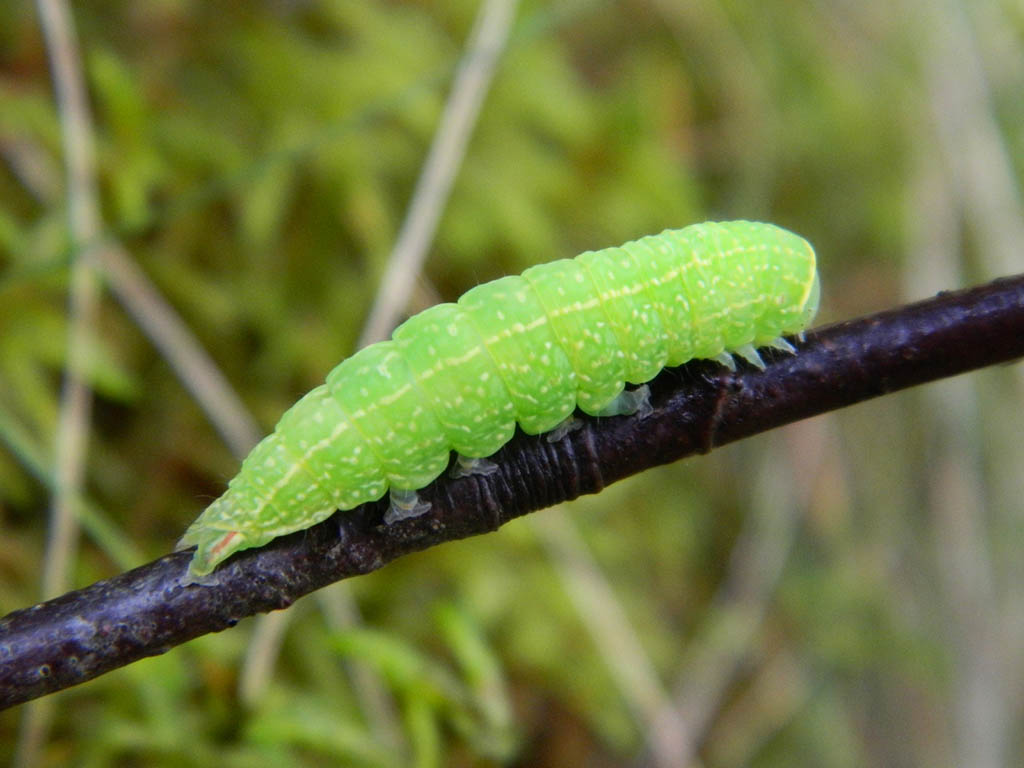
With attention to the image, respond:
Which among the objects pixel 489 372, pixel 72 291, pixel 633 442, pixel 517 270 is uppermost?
pixel 517 270

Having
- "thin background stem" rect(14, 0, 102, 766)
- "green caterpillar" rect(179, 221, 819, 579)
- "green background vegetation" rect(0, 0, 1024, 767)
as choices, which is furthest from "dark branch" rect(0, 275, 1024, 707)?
"thin background stem" rect(14, 0, 102, 766)

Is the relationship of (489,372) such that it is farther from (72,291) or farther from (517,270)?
(517,270)

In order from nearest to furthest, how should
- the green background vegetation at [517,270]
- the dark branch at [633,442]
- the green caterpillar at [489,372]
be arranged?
the dark branch at [633,442]
the green caterpillar at [489,372]
the green background vegetation at [517,270]

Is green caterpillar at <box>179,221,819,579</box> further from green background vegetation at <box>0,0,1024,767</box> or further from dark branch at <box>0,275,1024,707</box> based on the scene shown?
green background vegetation at <box>0,0,1024,767</box>

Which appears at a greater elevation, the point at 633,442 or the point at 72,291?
the point at 72,291

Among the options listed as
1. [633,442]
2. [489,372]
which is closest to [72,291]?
[489,372]

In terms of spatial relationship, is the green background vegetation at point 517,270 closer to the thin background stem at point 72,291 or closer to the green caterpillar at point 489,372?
the thin background stem at point 72,291

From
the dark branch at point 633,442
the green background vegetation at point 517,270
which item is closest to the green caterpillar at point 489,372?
the dark branch at point 633,442
